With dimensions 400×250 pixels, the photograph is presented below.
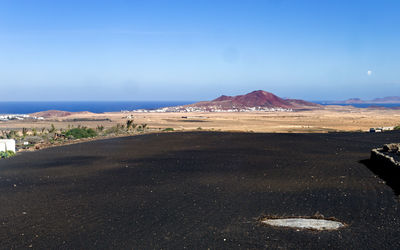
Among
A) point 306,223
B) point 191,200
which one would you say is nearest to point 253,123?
point 191,200

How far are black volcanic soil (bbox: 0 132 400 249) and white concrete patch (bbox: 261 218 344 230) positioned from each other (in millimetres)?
260

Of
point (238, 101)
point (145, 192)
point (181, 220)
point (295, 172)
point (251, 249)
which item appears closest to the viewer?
point (251, 249)

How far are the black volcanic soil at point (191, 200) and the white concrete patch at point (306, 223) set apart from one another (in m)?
0.26

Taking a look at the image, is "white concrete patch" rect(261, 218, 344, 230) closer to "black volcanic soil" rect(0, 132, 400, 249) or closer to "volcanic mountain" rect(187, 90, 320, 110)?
"black volcanic soil" rect(0, 132, 400, 249)

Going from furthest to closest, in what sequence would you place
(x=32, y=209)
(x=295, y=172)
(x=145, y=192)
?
(x=295, y=172), (x=145, y=192), (x=32, y=209)

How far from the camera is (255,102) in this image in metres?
134

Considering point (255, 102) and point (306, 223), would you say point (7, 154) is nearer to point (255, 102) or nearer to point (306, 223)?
point (306, 223)

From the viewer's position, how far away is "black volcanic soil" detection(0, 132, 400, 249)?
25.3 ft

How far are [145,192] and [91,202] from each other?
1781 millimetres

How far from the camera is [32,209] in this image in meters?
10.1

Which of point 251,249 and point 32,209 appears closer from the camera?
point 251,249

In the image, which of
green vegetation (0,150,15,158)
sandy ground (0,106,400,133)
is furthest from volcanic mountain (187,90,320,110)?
green vegetation (0,150,15,158)

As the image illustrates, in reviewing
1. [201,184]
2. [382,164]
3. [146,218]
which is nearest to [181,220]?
[146,218]

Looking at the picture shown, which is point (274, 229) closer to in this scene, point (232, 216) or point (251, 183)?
point (232, 216)
